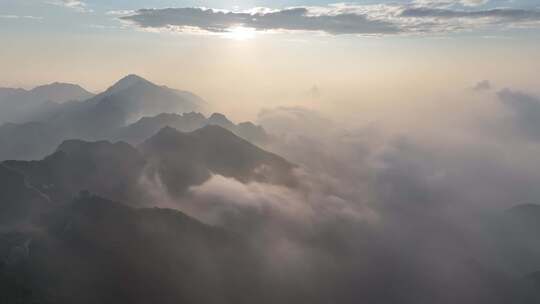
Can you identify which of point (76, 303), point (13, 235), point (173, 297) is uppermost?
point (13, 235)

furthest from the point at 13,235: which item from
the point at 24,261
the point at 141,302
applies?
the point at 141,302

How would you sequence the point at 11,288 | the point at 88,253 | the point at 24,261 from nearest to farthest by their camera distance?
the point at 11,288 → the point at 24,261 → the point at 88,253

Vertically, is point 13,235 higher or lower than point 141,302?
higher

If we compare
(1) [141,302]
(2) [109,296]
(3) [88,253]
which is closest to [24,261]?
(3) [88,253]

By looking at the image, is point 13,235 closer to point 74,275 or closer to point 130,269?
point 74,275

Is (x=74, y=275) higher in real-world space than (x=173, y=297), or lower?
higher

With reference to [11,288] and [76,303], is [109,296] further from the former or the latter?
[11,288]

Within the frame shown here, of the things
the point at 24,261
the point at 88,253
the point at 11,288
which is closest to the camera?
the point at 11,288

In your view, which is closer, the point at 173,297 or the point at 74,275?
the point at 74,275

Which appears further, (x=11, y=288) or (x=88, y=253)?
(x=88, y=253)
